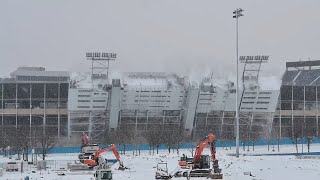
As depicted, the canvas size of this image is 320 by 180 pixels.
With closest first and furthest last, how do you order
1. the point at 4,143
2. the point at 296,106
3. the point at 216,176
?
the point at 216,176 → the point at 4,143 → the point at 296,106

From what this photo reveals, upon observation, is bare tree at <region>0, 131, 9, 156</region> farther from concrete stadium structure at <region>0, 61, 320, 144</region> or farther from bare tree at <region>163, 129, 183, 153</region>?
bare tree at <region>163, 129, 183, 153</region>

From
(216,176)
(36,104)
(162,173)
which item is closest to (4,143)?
(36,104)

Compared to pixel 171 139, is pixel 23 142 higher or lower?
lower

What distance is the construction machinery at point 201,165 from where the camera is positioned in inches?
1435

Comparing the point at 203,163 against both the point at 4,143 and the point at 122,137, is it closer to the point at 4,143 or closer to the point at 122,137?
the point at 122,137

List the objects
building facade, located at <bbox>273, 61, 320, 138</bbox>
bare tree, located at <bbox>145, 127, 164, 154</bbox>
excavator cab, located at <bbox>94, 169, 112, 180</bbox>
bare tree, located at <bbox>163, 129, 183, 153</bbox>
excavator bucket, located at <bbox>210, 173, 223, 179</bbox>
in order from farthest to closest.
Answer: building facade, located at <bbox>273, 61, 320, 138</bbox>, bare tree, located at <bbox>163, 129, 183, 153</bbox>, bare tree, located at <bbox>145, 127, 164, 154</bbox>, excavator bucket, located at <bbox>210, 173, 223, 179</bbox>, excavator cab, located at <bbox>94, 169, 112, 180</bbox>

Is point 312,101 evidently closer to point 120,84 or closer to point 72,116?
point 120,84

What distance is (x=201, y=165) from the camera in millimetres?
40281

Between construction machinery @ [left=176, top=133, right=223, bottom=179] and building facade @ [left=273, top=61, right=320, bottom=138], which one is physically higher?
building facade @ [left=273, top=61, right=320, bottom=138]

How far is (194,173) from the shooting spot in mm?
37250

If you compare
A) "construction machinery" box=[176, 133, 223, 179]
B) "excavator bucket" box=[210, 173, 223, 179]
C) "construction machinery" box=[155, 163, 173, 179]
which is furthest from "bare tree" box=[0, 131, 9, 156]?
"excavator bucket" box=[210, 173, 223, 179]

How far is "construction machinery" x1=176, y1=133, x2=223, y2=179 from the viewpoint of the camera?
120 feet

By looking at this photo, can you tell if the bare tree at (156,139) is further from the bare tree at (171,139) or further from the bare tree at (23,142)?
the bare tree at (23,142)

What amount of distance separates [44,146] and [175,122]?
34.1 metres
